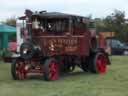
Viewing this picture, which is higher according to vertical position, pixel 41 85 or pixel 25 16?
pixel 25 16

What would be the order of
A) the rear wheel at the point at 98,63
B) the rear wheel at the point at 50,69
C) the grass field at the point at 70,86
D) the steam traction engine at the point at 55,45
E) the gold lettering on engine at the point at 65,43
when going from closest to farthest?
1. the grass field at the point at 70,86
2. the rear wheel at the point at 50,69
3. the steam traction engine at the point at 55,45
4. the gold lettering on engine at the point at 65,43
5. the rear wheel at the point at 98,63

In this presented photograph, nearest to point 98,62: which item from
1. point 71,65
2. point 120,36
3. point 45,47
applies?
point 71,65

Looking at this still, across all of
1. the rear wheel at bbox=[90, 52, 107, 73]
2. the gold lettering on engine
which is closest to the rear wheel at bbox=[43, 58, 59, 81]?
the gold lettering on engine

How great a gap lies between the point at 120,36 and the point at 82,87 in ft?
145

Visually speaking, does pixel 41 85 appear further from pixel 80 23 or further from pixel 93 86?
pixel 80 23

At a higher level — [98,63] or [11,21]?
[11,21]

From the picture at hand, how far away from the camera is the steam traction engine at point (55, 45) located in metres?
18.0

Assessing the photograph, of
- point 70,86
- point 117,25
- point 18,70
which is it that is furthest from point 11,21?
point 70,86

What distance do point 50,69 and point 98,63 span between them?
11.6 ft

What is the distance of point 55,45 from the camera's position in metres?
18.4

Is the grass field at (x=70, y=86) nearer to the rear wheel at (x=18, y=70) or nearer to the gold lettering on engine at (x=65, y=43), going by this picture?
the rear wheel at (x=18, y=70)

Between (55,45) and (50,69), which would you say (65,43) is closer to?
(55,45)

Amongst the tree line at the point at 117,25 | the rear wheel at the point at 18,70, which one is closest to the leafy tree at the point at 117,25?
the tree line at the point at 117,25

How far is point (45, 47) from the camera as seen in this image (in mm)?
18078
